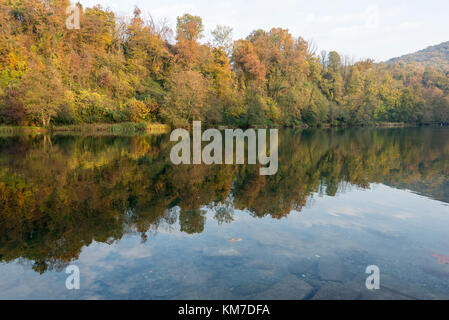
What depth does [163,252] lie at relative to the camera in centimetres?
581

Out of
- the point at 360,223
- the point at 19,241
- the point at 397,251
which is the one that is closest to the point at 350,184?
the point at 360,223

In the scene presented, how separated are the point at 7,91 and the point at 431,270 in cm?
4275

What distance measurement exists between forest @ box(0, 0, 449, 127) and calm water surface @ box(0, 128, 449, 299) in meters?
31.2

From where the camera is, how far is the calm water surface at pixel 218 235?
4645mm

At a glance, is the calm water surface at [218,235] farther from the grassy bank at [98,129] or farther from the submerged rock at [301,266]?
the grassy bank at [98,129]

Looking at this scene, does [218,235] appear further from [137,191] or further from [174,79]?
[174,79]

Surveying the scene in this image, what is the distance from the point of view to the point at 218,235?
22.1ft

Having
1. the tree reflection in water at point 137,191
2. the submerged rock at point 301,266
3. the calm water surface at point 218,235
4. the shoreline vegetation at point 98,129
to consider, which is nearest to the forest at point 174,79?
the shoreline vegetation at point 98,129

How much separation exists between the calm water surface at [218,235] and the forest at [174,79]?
3117 cm

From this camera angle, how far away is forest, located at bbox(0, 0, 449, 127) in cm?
4081

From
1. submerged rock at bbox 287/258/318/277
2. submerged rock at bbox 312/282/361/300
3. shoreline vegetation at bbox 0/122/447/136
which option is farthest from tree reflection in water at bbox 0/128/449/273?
shoreline vegetation at bbox 0/122/447/136
